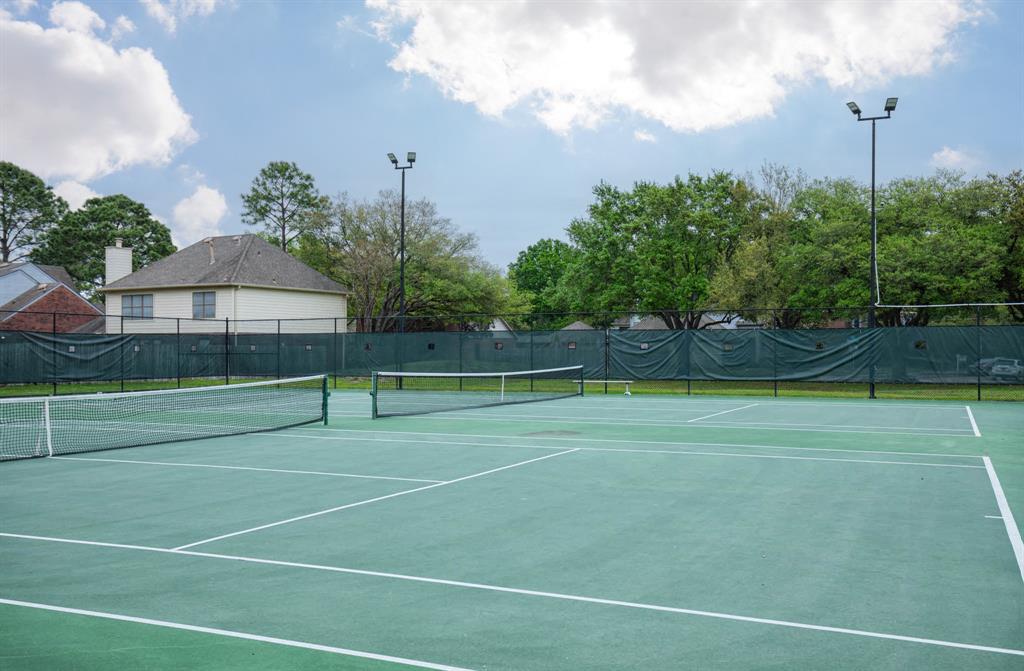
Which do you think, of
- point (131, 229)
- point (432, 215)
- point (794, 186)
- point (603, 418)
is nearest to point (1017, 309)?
point (794, 186)

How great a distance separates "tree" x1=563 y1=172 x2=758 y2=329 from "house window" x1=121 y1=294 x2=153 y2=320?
22.5 meters

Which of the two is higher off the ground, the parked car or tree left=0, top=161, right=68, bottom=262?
tree left=0, top=161, right=68, bottom=262

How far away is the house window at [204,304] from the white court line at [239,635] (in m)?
38.7

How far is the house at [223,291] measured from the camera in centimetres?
4166

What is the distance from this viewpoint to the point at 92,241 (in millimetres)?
71875

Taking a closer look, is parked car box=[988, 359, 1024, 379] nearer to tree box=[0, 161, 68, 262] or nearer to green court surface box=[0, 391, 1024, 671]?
green court surface box=[0, 391, 1024, 671]

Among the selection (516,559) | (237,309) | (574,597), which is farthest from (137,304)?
(574,597)

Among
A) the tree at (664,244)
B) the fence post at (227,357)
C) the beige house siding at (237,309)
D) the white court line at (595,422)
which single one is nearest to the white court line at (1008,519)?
the white court line at (595,422)

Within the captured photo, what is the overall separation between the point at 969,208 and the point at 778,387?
563 inches

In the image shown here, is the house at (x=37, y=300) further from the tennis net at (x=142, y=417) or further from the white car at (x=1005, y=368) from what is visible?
the white car at (x=1005, y=368)

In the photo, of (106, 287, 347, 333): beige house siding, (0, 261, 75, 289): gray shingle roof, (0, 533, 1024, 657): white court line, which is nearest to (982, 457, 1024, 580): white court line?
(0, 533, 1024, 657): white court line

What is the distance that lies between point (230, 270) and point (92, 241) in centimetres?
3711

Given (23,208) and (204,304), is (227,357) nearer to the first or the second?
(204,304)

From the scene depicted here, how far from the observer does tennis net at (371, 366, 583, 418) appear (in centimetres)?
2290
